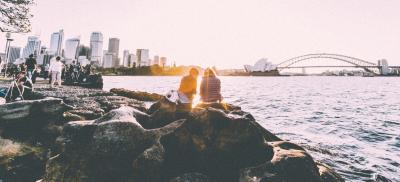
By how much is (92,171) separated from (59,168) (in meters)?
0.88

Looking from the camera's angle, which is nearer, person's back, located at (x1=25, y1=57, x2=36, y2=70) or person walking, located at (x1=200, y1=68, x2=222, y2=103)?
person walking, located at (x1=200, y1=68, x2=222, y2=103)

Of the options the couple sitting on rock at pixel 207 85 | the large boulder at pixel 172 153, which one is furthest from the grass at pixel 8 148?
the couple sitting on rock at pixel 207 85

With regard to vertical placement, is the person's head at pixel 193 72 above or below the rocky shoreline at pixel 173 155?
above

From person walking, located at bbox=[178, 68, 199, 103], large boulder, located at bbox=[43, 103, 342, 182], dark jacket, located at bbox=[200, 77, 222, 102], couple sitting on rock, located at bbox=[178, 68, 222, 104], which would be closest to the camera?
large boulder, located at bbox=[43, 103, 342, 182]

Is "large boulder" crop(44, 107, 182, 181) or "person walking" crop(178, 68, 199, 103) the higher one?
"person walking" crop(178, 68, 199, 103)

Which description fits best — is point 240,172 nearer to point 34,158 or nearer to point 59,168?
point 59,168

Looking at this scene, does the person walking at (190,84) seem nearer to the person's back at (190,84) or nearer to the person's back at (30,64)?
the person's back at (190,84)

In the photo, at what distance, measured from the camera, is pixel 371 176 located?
35.8ft

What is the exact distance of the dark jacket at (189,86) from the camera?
11125 mm

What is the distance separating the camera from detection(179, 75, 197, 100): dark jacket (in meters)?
11.1

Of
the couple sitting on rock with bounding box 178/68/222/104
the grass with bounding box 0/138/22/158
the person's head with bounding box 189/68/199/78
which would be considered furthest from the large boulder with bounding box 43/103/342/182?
the person's head with bounding box 189/68/199/78

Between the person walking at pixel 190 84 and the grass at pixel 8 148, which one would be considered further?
the person walking at pixel 190 84

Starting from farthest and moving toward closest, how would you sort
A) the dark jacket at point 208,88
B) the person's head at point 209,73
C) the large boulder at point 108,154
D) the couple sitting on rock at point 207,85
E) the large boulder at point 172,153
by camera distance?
the person's head at point 209,73, the dark jacket at point 208,88, the couple sitting on rock at point 207,85, the large boulder at point 108,154, the large boulder at point 172,153

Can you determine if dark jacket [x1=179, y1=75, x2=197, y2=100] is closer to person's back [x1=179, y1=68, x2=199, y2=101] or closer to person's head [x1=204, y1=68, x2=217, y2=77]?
person's back [x1=179, y1=68, x2=199, y2=101]
